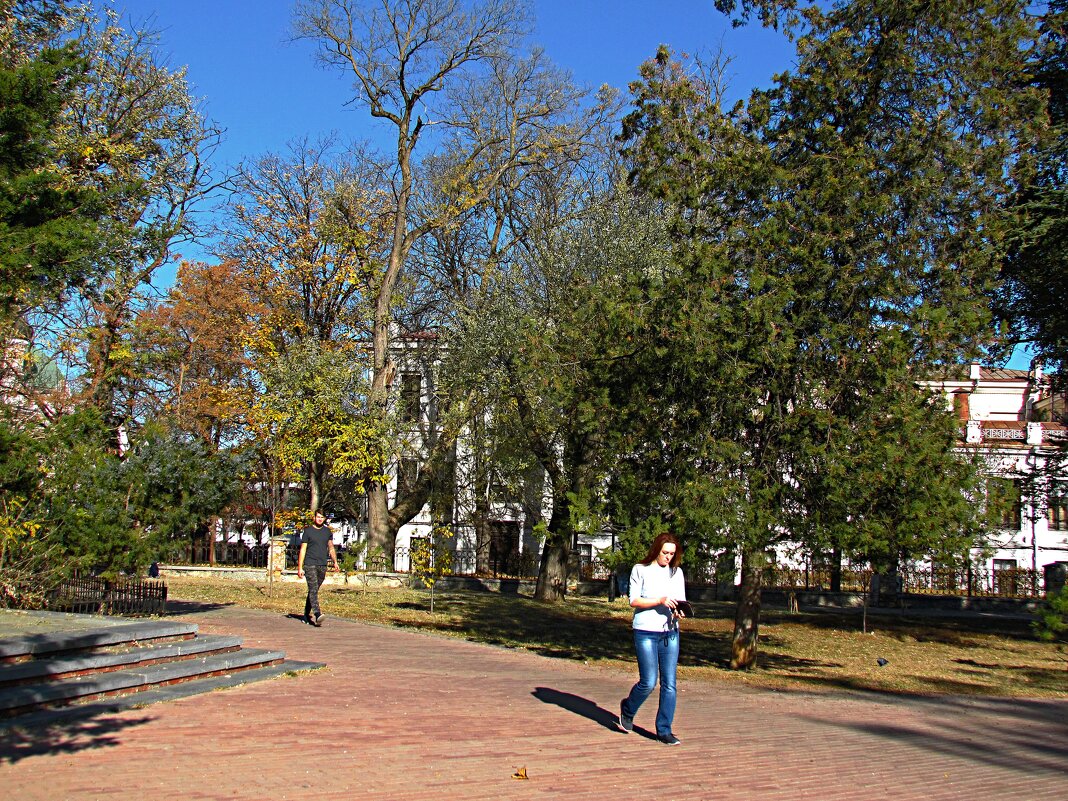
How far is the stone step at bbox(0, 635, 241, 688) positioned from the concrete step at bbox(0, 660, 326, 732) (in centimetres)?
42

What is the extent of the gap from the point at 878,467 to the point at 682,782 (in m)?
6.67

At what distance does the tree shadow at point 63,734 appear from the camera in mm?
6137

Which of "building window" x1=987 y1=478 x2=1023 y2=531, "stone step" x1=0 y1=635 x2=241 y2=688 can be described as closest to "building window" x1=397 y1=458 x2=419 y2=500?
"building window" x1=987 y1=478 x2=1023 y2=531

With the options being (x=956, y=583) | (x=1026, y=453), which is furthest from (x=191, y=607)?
(x=1026, y=453)

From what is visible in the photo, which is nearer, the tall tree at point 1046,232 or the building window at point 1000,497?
the building window at point 1000,497

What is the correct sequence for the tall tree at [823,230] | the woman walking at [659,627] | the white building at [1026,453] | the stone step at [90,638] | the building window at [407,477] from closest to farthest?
the woman walking at [659,627] → the stone step at [90,638] → the tall tree at [823,230] → the white building at [1026,453] → the building window at [407,477]

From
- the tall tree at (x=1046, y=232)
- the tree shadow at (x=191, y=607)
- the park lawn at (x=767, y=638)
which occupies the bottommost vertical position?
the park lawn at (x=767, y=638)

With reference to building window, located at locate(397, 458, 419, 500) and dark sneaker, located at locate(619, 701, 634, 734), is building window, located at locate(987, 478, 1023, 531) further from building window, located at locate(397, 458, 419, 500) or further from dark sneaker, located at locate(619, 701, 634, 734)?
building window, located at locate(397, 458, 419, 500)

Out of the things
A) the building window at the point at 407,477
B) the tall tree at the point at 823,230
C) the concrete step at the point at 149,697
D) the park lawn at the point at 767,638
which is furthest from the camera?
the building window at the point at 407,477

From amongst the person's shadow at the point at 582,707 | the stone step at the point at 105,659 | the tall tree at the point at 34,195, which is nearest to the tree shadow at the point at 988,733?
the person's shadow at the point at 582,707

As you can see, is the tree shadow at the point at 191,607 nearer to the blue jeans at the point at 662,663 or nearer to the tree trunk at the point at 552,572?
the blue jeans at the point at 662,663

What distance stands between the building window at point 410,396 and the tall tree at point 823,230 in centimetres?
1594

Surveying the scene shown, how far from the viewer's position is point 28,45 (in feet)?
64.7

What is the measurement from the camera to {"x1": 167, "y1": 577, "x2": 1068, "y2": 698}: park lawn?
1410cm
